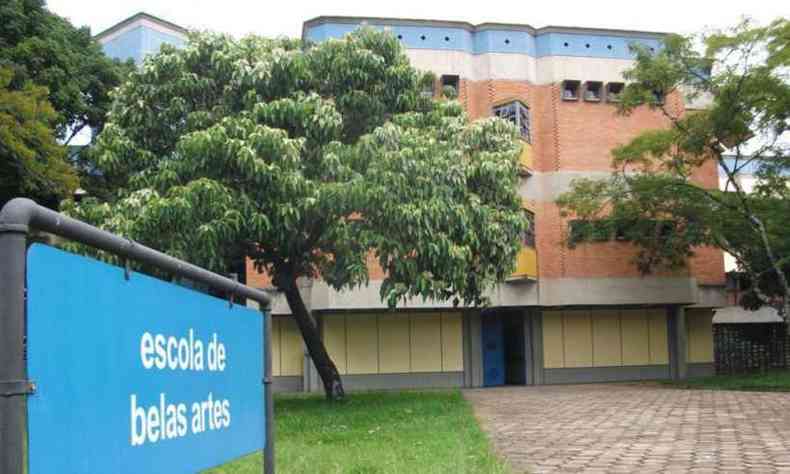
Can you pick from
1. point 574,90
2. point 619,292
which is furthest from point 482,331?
point 574,90

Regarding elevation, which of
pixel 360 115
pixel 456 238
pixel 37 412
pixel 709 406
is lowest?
pixel 709 406

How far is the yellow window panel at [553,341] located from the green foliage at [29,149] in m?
14.6

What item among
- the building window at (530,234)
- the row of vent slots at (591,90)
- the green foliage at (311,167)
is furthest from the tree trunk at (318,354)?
the row of vent slots at (591,90)

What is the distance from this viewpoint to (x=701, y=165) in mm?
22609

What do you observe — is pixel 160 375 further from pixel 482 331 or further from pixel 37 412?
pixel 482 331

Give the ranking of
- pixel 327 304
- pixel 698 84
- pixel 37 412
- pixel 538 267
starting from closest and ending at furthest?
1. pixel 37 412
2. pixel 698 84
3. pixel 327 304
4. pixel 538 267

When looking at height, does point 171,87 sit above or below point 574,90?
below

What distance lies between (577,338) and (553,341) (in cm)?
83

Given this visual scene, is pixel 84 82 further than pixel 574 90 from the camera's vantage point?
No

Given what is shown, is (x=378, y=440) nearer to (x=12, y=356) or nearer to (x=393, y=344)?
(x=12, y=356)

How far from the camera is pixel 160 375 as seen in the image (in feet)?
8.48

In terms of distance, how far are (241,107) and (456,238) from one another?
4497 millimetres

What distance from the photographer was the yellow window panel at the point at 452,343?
83.1 feet

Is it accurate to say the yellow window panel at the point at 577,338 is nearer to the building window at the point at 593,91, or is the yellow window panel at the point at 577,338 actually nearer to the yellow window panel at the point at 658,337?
the yellow window panel at the point at 658,337
